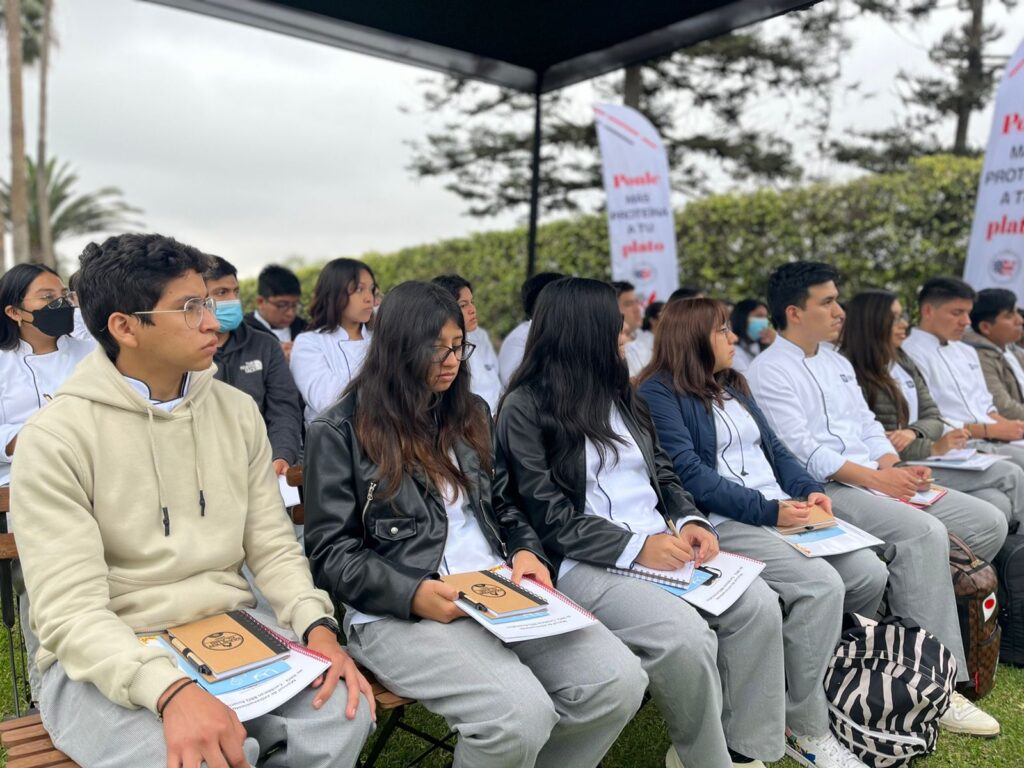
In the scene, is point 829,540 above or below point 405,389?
below

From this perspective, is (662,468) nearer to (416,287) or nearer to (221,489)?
(416,287)

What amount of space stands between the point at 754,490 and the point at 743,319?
3.28 metres

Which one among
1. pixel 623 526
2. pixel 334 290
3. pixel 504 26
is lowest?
pixel 623 526

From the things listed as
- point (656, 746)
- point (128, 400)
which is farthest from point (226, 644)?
point (656, 746)

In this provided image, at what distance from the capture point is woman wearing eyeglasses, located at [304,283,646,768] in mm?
2145

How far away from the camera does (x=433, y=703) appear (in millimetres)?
2184

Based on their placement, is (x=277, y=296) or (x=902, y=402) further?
(x=277, y=296)

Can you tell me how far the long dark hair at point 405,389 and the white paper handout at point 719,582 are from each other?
0.86 metres

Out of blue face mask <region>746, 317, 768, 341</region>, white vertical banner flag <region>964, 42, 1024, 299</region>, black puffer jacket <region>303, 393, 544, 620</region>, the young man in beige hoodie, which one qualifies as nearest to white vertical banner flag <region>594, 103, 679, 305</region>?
blue face mask <region>746, 317, 768, 341</region>

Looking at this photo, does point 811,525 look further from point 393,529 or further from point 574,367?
point 393,529

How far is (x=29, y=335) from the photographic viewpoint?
3871 mm

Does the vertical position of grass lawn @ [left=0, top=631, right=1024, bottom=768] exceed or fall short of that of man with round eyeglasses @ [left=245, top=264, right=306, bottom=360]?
it falls short

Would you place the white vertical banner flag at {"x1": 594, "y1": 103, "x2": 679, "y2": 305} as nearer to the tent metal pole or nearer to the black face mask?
the tent metal pole

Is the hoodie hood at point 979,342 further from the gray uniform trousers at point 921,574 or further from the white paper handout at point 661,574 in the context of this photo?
the white paper handout at point 661,574
